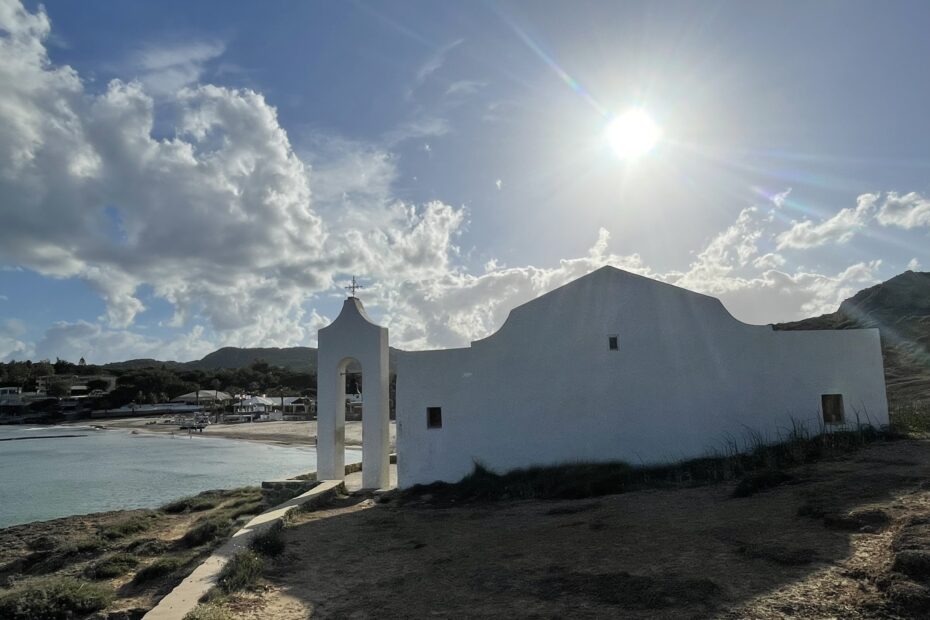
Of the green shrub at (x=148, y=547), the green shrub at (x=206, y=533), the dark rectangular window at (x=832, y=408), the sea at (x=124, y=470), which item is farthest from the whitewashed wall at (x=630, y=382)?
the sea at (x=124, y=470)

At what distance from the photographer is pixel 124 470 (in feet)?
110

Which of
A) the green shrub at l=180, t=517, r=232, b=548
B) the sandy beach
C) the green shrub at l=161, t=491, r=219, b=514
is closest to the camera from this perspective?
the green shrub at l=180, t=517, r=232, b=548

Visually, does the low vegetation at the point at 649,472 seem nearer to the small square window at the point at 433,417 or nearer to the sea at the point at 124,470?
the small square window at the point at 433,417

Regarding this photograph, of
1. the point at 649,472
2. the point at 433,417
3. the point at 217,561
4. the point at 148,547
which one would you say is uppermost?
the point at 433,417

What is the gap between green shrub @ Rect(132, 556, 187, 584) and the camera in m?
10.2

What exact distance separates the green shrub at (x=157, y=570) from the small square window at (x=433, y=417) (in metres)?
6.21

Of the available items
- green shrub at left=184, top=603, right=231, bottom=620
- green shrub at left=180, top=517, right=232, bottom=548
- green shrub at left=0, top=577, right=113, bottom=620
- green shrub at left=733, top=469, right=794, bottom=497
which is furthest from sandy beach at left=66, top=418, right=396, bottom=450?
green shrub at left=184, top=603, right=231, bottom=620

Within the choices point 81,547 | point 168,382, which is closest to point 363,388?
point 81,547

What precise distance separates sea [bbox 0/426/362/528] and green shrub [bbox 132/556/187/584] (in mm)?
12858

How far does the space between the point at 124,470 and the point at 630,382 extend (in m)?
30.3

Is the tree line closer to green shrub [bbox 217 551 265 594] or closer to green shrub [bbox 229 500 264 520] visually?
green shrub [bbox 229 500 264 520]

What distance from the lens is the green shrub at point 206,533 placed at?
12750 mm

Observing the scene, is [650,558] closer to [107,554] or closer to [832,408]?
[832,408]

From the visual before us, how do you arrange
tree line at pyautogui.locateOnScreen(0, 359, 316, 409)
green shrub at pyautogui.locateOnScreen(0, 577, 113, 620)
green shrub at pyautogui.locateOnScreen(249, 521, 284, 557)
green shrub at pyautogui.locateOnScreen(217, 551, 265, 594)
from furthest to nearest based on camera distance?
tree line at pyautogui.locateOnScreen(0, 359, 316, 409), green shrub at pyautogui.locateOnScreen(249, 521, 284, 557), green shrub at pyautogui.locateOnScreen(0, 577, 113, 620), green shrub at pyautogui.locateOnScreen(217, 551, 265, 594)
